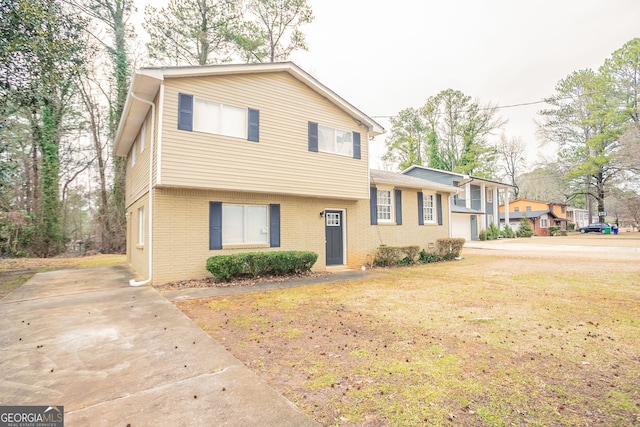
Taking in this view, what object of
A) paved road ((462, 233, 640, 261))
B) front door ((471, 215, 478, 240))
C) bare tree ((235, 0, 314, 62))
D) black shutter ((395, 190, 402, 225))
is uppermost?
bare tree ((235, 0, 314, 62))

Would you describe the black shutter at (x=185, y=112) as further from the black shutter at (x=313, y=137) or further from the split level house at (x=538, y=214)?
the split level house at (x=538, y=214)

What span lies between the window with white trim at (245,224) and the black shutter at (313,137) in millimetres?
2581

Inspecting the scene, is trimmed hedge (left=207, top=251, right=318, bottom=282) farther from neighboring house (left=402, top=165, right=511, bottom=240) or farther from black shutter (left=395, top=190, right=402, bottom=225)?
neighboring house (left=402, top=165, right=511, bottom=240)

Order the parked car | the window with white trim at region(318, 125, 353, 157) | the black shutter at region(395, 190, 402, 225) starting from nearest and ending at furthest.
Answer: the window with white trim at region(318, 125, 353, 157)
the black shutter at region(395, 190, 402, 225)
the parked car

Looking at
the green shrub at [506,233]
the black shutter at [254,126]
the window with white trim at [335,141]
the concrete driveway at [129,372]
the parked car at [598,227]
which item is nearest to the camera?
the concrete driveway at [129,372]

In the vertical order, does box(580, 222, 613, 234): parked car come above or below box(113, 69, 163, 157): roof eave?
below

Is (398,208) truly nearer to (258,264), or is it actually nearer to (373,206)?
(373,206)

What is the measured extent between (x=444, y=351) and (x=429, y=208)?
11.9 metres

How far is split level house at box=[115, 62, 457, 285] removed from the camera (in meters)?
8.13

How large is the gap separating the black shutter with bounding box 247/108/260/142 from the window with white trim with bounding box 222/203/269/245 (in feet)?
7.06

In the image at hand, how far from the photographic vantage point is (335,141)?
11211 mm

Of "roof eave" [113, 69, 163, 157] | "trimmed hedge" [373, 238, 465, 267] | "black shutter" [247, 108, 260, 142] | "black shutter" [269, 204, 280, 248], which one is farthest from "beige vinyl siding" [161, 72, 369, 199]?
"trimmed hedge" [373, 238, 465, 267]

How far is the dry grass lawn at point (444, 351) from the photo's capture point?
2.52 m

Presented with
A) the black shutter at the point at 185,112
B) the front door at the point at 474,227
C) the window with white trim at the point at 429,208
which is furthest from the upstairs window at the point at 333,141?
the front door at the point at 474,227
